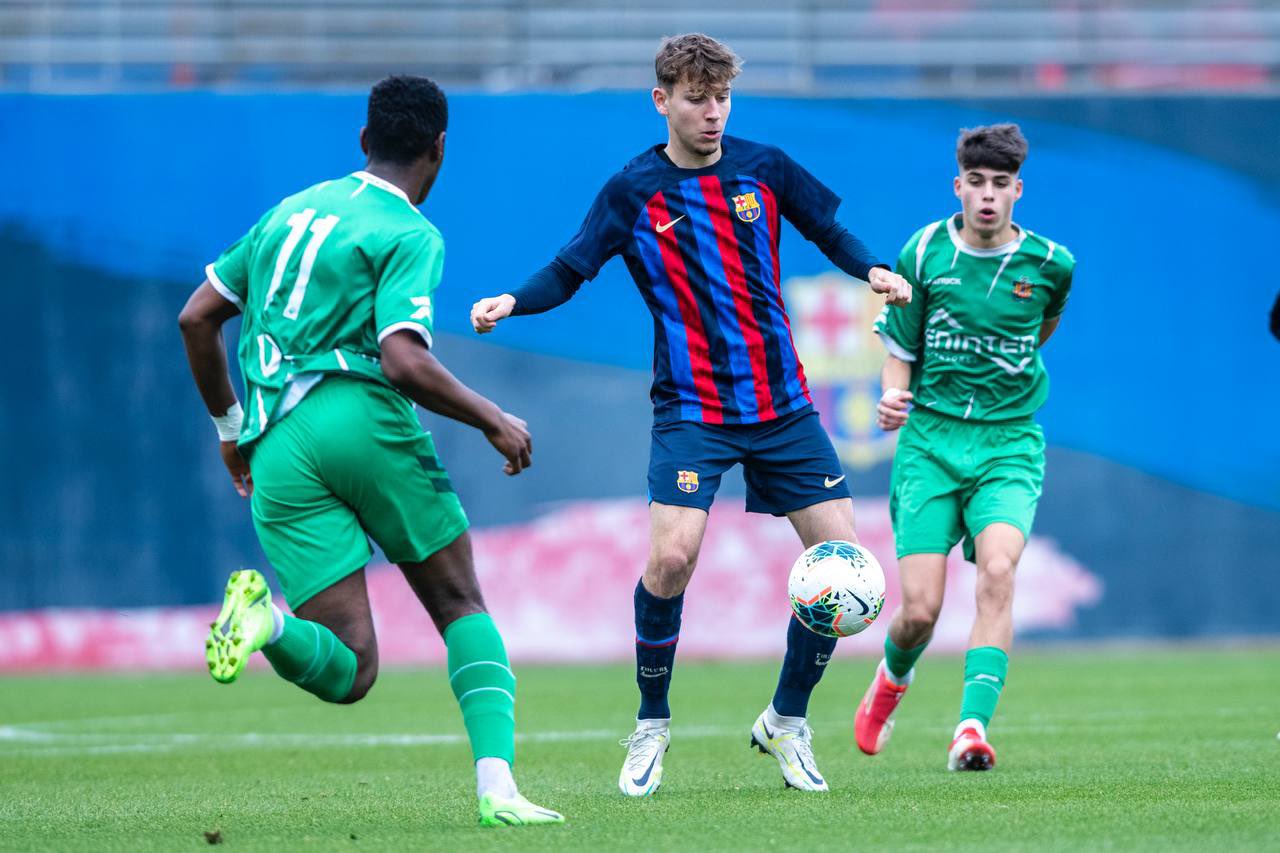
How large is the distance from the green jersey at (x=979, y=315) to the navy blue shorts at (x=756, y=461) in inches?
40.7

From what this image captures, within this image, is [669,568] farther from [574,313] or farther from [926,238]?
[574,313]

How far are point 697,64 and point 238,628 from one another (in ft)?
7.30

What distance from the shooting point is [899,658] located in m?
6.41

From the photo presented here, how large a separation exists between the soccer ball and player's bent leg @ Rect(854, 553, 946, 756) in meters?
0.91

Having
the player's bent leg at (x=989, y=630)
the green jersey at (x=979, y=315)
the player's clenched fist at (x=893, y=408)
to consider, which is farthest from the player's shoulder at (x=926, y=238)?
the player's bent leg at (x=989, y=630)

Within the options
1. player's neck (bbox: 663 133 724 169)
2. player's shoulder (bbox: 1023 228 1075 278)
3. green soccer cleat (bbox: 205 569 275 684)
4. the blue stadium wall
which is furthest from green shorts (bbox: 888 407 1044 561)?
the blue stadium wall

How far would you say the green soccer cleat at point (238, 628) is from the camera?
4094 mm

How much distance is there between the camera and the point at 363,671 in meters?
4.55

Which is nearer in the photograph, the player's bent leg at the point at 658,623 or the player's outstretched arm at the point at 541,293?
the player's outstretched arm at the point at 541,293

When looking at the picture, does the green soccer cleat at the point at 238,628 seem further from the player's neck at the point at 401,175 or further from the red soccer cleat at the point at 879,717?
the red soccer cleat at the point at 879,717

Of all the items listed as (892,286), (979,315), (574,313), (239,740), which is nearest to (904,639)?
(979,315)

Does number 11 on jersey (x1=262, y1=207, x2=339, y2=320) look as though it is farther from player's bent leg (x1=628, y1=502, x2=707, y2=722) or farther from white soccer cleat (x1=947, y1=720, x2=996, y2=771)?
white soccer cleat (x1=947, y1=720, x2=996, y2=771)

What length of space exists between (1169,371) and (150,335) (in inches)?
306

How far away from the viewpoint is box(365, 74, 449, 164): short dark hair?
460 centimetres
